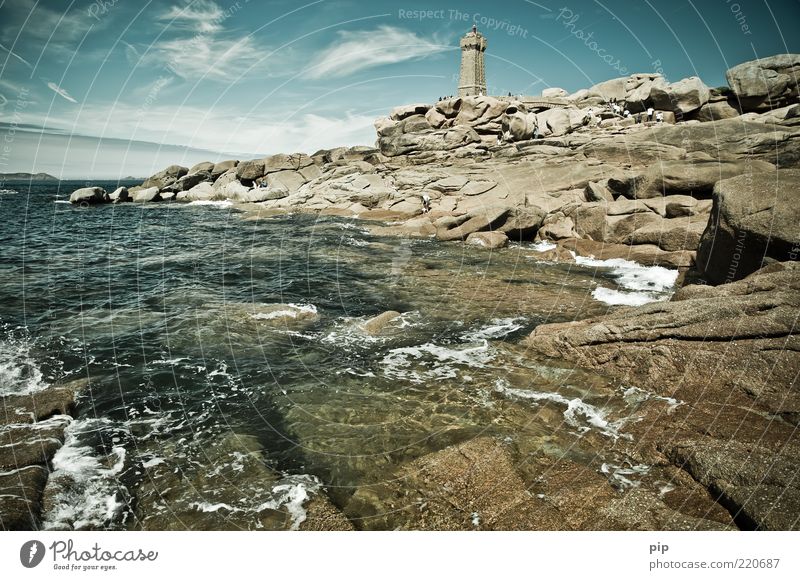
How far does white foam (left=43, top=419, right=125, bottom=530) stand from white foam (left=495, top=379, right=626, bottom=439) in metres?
6.47

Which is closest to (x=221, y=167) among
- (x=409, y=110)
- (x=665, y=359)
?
(x=409, y=110)

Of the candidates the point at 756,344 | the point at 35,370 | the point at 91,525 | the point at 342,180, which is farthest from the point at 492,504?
the point at 342,180

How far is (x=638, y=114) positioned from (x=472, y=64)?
4016 cm

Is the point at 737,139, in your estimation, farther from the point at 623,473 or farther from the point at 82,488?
the point at 82,488

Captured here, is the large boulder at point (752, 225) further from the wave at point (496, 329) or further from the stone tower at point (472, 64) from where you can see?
the stone tower at point (472, 64)

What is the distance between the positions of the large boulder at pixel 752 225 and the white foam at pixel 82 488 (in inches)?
592

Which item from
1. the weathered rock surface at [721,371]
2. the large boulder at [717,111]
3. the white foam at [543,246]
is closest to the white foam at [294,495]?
the weathered rock surface at [721,371]

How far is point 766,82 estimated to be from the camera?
130ft

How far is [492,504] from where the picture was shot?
4.71m

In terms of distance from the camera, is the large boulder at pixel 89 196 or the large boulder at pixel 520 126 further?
the large boulder at pixel 89 196

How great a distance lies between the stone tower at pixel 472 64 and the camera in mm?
73000

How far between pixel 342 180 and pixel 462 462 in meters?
45.8

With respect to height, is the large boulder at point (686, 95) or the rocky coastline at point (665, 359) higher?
the large boulder at point (686, 95)
